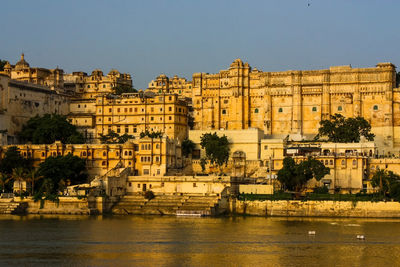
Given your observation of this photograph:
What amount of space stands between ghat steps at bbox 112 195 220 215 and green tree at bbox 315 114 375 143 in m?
18.4

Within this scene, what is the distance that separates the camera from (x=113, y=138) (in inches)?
3452

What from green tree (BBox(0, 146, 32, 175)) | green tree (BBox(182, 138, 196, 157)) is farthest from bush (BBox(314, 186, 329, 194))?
green tree (BBox(0, 146, 32, 175))

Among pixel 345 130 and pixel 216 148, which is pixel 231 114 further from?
pixel 345 130

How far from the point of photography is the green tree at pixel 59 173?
71.0 meters

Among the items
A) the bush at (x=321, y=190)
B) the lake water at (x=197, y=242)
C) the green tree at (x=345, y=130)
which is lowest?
the lake water at (x=197, y=242)

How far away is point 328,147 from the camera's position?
75.6 metres

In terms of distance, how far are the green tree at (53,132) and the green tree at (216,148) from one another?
1308cm

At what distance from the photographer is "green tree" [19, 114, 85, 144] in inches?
3305

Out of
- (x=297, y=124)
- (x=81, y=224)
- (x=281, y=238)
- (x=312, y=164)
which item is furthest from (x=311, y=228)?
(x=297, y=124)

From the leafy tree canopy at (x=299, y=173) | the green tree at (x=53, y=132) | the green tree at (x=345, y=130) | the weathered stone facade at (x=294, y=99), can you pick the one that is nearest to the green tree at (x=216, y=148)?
the weathered stone facade at (x=294, y=99)

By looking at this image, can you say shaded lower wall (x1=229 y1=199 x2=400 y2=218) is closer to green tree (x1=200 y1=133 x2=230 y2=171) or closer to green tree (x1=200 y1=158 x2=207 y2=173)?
green tree (x1=200 y1=133 x2=230 y2=171)

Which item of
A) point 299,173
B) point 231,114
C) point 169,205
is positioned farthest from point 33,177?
point 231,114

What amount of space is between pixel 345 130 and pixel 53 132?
96.1 ft

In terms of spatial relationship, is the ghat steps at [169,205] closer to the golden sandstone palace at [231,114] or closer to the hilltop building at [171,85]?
the golden sandstone palace at [231,114]
